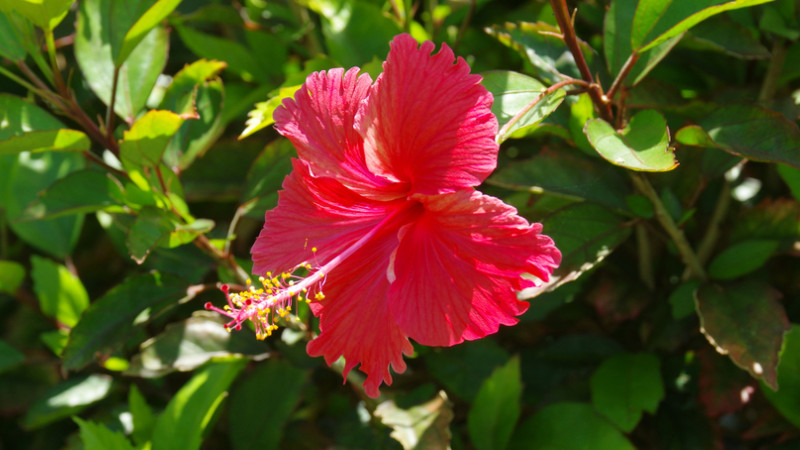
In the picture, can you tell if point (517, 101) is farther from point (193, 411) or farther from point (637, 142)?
point (193, 411)

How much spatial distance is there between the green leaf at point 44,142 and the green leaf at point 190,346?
1.15 feet

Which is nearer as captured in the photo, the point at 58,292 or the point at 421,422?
the point at 421,422

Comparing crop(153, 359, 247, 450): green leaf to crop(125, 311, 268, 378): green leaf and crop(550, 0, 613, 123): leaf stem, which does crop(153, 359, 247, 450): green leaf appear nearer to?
crop(125, 311, 268, 378): green leaf

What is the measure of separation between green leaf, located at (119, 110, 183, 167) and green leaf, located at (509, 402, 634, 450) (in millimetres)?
767

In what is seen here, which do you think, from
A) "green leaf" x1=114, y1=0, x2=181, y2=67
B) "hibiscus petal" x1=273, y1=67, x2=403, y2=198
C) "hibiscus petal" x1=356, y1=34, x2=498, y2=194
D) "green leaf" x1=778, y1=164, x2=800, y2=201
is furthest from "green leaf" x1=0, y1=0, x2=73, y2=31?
"green leaf" x1=778, y1=164, x2=800, y2=201

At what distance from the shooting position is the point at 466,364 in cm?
132

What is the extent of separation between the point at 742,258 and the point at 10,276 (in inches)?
53.9

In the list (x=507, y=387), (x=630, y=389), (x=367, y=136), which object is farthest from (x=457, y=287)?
(x=630, y=389)

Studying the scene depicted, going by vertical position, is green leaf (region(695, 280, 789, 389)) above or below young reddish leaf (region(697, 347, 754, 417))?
above

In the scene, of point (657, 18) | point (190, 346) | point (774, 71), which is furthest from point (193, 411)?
point (774, 71)

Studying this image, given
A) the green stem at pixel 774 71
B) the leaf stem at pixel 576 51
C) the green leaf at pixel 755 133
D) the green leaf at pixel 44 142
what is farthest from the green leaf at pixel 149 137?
the green stem at pixel 774 71

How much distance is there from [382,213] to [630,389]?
Result: 57 centimetres

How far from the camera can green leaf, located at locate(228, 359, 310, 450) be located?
130 cm

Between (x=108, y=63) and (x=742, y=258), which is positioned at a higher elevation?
(x=108, y=63)
